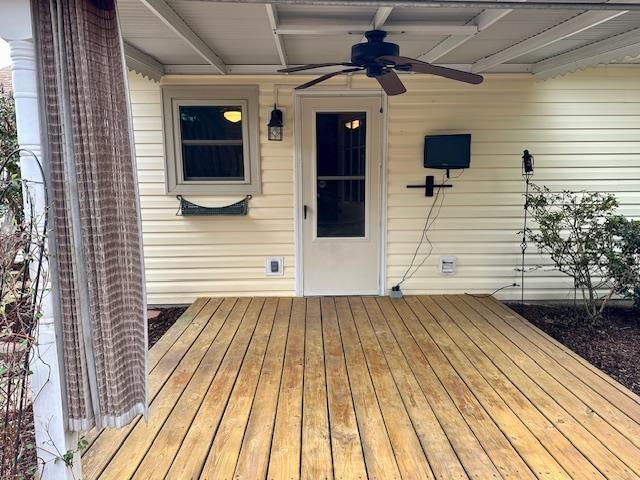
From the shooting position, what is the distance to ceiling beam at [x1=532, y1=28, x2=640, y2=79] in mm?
3154

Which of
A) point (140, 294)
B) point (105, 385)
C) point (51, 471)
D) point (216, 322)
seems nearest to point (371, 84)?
point (216, 322)

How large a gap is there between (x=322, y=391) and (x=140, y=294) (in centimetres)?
134

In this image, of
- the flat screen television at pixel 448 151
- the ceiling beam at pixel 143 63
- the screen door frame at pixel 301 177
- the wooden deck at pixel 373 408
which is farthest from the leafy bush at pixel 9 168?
the flat screen television at pixel 448 151

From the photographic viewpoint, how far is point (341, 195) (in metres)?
4.40

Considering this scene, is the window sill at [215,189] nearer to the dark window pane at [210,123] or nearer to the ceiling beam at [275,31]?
the dark window pane at [210,123]

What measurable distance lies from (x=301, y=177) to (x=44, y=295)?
3.07m

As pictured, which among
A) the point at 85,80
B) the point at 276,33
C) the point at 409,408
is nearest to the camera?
the point at 85,80

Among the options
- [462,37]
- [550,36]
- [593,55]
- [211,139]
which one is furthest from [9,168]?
[593,55]

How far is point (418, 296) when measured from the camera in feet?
14.8

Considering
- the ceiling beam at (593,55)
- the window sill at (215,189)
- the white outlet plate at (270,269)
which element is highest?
the ceiling beam at (593,55)

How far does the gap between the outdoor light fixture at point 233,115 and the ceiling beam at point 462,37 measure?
1.88 metres

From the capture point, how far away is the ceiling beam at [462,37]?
2658 mm

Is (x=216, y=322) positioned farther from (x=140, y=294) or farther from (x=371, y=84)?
(x=371, y=84)

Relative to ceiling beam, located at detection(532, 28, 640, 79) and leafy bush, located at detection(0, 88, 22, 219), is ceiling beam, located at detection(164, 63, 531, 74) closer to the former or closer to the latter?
ceiling beam, located at detection(532, 28, 640, 79)
